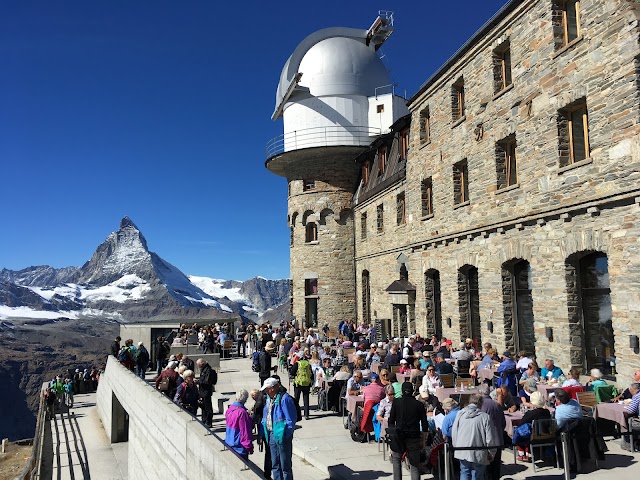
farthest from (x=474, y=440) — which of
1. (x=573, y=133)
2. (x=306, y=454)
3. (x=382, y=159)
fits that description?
(x=382, y=159)

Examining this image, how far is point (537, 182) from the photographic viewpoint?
12633 mm

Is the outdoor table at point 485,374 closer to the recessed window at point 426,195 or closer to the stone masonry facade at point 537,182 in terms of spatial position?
the stone masonry facade at point 537,182

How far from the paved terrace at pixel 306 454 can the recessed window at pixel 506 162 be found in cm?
773

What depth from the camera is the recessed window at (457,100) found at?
1689 centimetres

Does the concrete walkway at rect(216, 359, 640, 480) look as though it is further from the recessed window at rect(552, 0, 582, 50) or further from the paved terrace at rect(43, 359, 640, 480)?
the recessed window at rect(552, 0, 582, 50)

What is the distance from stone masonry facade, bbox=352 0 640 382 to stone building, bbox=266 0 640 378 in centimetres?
3

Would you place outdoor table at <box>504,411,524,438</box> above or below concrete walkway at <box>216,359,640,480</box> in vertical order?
above

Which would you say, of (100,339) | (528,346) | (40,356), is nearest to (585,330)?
(528,346)

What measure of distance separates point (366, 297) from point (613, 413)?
19557 mm

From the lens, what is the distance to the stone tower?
28469 millimetres

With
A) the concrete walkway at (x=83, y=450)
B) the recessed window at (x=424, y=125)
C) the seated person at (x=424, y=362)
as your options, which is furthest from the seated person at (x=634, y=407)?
the concrete walkway at (x=83, y=450)

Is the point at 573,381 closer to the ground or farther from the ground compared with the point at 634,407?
farther from the ground

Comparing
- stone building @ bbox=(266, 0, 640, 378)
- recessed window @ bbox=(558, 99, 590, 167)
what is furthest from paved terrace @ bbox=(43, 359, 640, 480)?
recessed window @ bbox=(558, 99, 590, 167)

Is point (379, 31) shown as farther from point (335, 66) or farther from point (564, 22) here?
point (564, 22)
